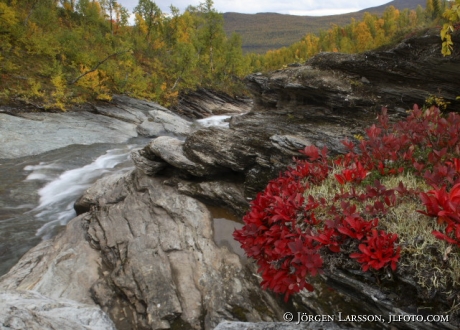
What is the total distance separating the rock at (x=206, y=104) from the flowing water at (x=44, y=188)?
18905mm

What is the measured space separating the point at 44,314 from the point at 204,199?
4.27 metres

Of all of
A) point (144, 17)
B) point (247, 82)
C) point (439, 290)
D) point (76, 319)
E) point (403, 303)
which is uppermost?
point (144, 17)

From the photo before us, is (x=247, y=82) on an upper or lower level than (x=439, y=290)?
upper

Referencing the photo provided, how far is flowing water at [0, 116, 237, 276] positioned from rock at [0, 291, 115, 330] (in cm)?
386

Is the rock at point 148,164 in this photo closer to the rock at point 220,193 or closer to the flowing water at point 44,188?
the rock at point 220,193

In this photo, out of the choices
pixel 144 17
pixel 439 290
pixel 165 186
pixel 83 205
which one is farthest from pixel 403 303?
pixel 144 17

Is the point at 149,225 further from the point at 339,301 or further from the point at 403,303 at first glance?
the point at 403,303

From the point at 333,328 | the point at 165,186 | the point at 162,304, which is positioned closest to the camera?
the point at 333,328

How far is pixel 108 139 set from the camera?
63.1 ft

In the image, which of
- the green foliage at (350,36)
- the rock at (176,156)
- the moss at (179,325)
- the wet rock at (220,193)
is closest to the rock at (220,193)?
the wet rock at (220,193)

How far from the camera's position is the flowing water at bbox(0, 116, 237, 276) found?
9203 millimetres

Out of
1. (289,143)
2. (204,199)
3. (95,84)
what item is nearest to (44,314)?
(204,199)

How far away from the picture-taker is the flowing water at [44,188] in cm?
920

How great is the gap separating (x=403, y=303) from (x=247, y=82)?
28.5 ft
